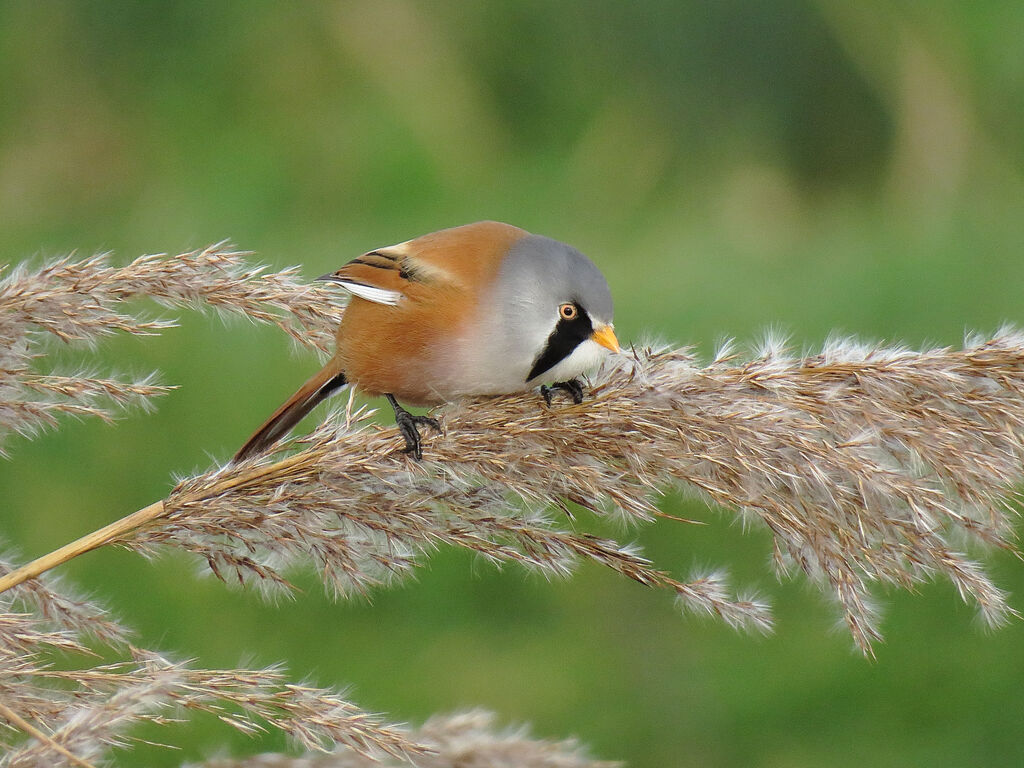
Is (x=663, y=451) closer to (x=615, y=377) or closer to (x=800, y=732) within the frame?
(x=615, y=377)

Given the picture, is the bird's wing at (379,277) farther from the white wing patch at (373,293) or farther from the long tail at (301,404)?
the long tail at (301,404)

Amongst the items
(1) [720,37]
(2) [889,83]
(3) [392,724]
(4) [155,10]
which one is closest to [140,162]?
(4) [155,10]

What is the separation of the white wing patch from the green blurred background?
157cm

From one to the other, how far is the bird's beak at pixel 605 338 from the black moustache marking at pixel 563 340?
0.01 metres

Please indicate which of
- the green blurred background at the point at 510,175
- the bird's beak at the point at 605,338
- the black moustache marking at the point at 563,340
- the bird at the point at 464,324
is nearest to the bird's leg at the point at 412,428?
the bird at the point at 464,324

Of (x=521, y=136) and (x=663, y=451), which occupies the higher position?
(x=521, y=136)

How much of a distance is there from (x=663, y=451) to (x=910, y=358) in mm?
392

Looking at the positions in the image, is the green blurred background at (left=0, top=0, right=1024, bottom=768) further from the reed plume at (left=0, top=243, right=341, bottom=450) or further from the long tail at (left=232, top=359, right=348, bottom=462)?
the reed plume at (left=0, top=243, right=341, bottom=450)

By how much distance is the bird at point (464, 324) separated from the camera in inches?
86.7

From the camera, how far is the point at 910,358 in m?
1.83

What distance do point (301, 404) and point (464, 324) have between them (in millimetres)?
452

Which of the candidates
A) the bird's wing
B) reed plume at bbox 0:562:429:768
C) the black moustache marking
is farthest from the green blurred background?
reed plume at bbox 0:562:429:768

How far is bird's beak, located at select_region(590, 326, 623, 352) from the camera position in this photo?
2166 millimetres

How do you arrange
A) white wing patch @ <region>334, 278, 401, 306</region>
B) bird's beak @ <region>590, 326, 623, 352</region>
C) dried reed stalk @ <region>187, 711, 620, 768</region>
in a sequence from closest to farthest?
dried reed stalk @ <region>187, 711, 620, 768</region>
bird's beak @ <region>590, 326, 623, 352</region>
white wing patch @ <region>334, 278, 401, 306</region>
